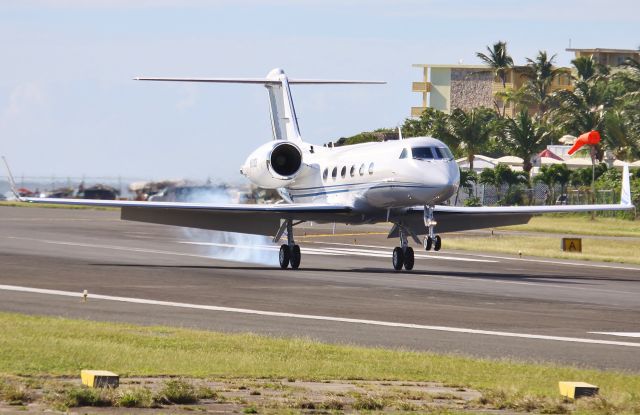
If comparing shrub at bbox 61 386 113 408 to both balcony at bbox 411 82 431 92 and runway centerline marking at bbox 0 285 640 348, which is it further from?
balcony at bbox 411 82 431 92

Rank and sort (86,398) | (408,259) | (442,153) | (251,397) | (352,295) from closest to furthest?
(86,398) < (251,397) < (352,295) < (442,153) < (408,259)

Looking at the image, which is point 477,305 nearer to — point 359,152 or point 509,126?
point 359,152

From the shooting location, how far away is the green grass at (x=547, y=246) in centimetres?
4936

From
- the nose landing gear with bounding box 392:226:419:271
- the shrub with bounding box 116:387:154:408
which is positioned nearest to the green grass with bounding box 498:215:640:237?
the nose landing gear with bounding box 392:226:419:271

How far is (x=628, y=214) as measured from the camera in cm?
7344

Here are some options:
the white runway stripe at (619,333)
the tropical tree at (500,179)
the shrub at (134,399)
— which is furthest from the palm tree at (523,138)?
the shrub at (134,399)

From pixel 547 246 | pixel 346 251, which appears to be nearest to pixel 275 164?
pixel 346 251

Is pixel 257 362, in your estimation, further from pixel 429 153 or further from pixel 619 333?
pixel 429 153

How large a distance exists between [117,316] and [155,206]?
13745 millimetres

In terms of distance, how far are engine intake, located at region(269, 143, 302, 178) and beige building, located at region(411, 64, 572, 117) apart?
108 m

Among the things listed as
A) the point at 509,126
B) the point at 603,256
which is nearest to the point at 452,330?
the point at 603,256

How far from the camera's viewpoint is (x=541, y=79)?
130875mm

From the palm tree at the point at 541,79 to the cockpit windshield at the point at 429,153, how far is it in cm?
9330

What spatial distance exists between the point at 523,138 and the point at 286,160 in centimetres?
5648
